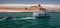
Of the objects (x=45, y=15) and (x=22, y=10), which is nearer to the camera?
(x=45, y=15)

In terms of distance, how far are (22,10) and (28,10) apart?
249 centimetres

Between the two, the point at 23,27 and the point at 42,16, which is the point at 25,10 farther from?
the point at 23,27

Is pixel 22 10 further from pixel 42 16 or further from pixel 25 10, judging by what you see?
pixel 42 16

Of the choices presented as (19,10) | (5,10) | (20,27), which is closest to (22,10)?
(19,10)

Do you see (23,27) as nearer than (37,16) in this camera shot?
Yes

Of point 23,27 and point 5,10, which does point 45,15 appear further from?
point 5,10

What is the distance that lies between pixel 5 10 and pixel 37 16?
991 inches

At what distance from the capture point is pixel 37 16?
27609 mm

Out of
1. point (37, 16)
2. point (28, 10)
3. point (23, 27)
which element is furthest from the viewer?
point (28, 10)

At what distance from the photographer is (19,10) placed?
52000 mm

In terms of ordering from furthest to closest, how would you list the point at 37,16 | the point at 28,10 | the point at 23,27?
the point at 28,10 < the point at 37,16 < the point at 23,27

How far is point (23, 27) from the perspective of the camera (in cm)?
1555

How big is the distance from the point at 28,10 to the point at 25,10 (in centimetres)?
103

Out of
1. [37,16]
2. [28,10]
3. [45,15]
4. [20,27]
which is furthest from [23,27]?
[28,10]
